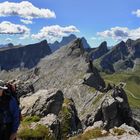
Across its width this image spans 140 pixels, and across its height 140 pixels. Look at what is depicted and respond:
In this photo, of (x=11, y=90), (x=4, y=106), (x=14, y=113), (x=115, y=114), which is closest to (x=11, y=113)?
(x=14, y=113)

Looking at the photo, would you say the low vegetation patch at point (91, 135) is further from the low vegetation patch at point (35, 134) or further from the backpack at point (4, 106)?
the backpack at point (4, 106)

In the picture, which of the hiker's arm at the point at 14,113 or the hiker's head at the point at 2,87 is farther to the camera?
the hiker's arm at the point at 14,113

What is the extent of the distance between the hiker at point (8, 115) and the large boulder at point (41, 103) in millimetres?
26929

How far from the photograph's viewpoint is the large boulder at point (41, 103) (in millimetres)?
41625

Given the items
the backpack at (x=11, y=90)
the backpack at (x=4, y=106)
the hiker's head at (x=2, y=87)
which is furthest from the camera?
the backpack at (x=11, y=90)

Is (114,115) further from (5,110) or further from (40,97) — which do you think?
(5,110)

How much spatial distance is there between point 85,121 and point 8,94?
11373 cm

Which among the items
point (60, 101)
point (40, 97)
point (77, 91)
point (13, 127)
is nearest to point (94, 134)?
point (13, 127)

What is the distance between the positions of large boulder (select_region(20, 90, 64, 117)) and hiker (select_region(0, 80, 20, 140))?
88.4ft

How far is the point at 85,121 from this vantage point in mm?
125312

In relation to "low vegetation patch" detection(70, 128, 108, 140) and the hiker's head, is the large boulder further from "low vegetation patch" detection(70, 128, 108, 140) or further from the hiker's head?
the hiker's head

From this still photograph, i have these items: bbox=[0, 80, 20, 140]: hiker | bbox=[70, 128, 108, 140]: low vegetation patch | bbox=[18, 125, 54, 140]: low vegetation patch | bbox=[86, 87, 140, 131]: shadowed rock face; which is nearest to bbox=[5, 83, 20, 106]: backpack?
bbox=[0, 80, 20, 140]: hiker

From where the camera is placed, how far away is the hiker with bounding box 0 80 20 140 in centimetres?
1262

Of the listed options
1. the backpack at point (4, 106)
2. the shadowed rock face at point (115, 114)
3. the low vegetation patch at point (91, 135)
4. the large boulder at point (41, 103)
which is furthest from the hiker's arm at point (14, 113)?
the shadowed rock face at point (115, 114)
